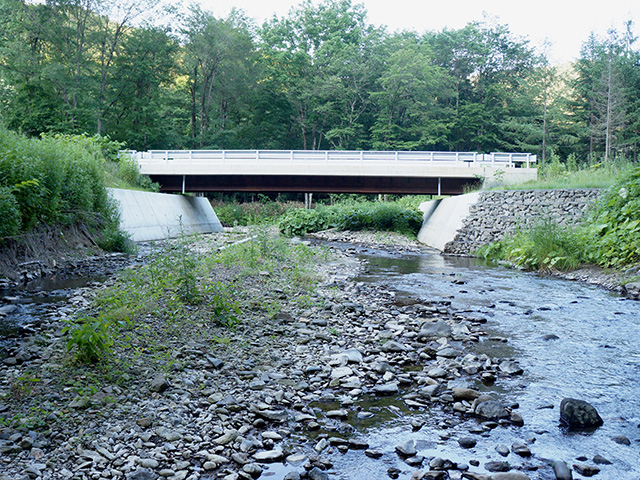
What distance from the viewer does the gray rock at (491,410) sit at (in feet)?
11.5

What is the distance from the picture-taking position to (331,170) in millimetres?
26156

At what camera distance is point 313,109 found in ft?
166

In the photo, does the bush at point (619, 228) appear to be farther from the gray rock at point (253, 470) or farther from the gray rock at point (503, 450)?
the gray rock at point (253, 470)

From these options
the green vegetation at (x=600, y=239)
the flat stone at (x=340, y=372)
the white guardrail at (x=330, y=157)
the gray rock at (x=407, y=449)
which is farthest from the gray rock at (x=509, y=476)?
the white guardrail at (x=330, y=157)

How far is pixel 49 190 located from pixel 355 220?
18131mm

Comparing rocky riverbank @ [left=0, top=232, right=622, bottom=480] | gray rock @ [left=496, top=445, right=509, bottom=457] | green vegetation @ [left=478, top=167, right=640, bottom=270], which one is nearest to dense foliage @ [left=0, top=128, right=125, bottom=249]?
rocky riverbank @ [left=0, top=232, right=622, bottom=480]

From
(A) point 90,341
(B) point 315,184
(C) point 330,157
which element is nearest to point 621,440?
(A) point 90,341

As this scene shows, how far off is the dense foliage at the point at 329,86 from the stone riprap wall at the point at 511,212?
83.0ft

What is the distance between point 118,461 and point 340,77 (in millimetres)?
52651

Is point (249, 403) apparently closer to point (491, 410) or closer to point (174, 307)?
point (491, 410)

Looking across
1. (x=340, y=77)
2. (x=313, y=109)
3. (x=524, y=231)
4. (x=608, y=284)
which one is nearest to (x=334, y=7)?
(x=340, y=77)

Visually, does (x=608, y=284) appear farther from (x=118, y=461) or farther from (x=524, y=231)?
(x=118, y=461)

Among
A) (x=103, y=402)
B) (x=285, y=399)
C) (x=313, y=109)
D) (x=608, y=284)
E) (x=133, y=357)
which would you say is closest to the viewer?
(x=103, y=402)

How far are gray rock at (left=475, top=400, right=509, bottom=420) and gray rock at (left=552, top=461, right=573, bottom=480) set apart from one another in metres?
0.70
